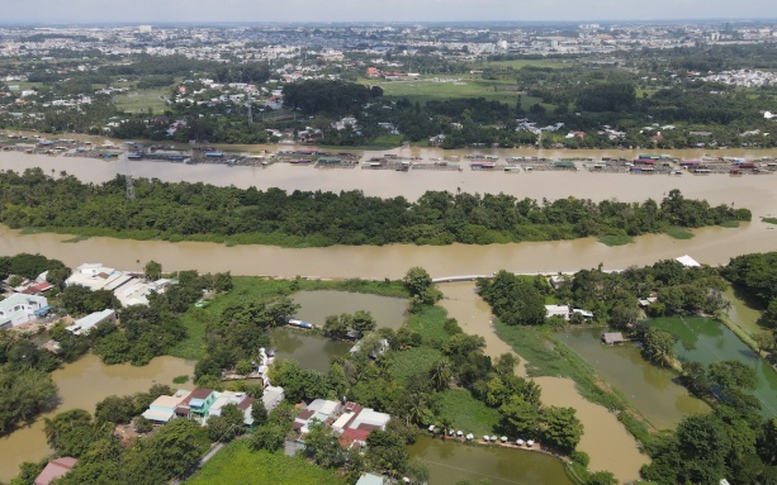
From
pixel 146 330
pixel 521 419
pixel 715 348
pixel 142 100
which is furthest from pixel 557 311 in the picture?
pixel 142 100

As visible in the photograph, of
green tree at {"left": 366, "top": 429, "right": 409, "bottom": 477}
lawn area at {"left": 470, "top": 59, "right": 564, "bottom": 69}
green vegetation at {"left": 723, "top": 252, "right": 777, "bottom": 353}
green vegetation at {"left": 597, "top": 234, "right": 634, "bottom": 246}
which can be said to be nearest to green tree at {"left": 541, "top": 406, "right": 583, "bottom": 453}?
green tree at {"left": 366, "top": 429, "right": 409, "bottom": 477}

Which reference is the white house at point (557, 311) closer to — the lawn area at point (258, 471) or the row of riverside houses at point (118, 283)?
the lawn area at point (258, 471)

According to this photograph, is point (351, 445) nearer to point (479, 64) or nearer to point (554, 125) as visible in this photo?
point (554, 125)

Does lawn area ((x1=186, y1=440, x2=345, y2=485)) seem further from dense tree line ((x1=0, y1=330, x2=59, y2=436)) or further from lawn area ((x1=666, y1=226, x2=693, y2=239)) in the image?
lawn area ((x1=666, y1=226, x2=693, y2=239))

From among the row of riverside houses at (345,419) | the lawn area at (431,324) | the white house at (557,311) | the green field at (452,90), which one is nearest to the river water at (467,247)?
the lawn area at (431,324)

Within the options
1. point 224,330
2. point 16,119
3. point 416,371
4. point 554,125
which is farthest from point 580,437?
point 16,119

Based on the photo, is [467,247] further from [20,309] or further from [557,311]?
[20,309]
